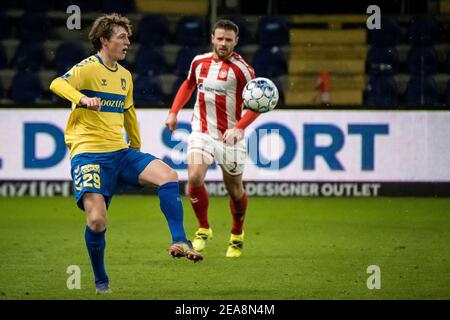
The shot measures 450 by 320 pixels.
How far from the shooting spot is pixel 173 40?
1483 cm

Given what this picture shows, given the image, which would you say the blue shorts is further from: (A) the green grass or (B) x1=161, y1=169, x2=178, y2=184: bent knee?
(A) the green grass

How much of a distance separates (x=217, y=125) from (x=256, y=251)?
1.12m

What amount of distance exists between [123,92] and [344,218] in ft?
15.9

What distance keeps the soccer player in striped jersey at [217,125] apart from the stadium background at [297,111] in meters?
0.57

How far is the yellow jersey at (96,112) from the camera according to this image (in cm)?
669

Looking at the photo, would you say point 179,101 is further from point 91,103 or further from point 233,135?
point 91,103

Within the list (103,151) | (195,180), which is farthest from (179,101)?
(103,151)

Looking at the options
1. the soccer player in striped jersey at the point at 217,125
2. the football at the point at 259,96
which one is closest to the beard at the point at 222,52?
the soccer player in striped jersey at the point at 217,125

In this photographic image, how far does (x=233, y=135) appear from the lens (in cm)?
809

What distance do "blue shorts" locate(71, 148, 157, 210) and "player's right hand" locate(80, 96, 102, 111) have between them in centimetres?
46

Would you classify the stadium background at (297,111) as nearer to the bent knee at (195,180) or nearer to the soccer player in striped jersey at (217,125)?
the soccer player in striped jersey at (217,125)

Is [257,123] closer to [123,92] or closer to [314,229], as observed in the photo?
[314,229]
